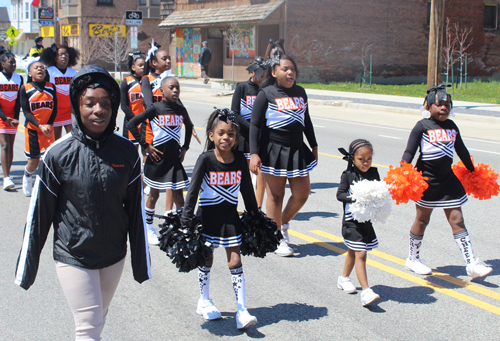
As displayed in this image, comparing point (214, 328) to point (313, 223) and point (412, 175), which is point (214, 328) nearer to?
point (412, 175)

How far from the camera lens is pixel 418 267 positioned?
5242 millimetres

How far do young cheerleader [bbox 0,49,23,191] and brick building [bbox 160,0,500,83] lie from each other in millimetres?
23258

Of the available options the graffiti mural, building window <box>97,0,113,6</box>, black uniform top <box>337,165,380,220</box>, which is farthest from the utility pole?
building window <box>97,0,113,6</box>

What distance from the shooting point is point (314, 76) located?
3225cm

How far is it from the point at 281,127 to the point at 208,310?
206 cm

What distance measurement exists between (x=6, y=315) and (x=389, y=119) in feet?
48.5

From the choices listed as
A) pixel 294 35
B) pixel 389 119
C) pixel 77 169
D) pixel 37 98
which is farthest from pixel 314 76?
pixel 77 169

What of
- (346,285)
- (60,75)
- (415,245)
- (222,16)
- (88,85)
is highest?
(222,16)

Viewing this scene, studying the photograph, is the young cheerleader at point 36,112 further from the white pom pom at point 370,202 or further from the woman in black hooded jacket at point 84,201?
the woman in black hooded jacket at point 84,201

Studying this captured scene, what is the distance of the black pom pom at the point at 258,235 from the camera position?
4.23m

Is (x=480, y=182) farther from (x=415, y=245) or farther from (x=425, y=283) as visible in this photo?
(x=425, y=283)

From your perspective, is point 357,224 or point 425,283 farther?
point 425,283

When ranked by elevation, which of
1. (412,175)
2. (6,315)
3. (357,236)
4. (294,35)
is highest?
(294,35)

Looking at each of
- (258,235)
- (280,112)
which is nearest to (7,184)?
(280,112)
